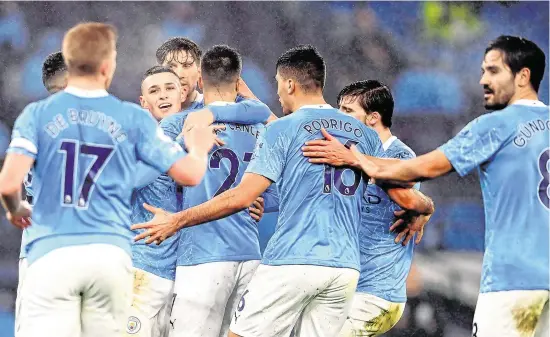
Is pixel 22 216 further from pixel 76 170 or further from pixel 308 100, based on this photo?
pixel 308 100

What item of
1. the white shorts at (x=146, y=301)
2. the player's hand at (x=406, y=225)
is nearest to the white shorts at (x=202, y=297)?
the white shorts at (x=146, y=301)

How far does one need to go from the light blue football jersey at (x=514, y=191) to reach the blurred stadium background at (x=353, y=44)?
497cm

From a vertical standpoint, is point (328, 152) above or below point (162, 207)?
above

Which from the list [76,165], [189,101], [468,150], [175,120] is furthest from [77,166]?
[189,101]

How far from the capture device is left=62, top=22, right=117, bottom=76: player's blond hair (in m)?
4.64

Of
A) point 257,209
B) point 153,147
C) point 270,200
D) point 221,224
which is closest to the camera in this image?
point 153,147

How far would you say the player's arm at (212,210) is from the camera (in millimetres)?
5332

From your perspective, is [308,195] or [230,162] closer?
[308,195]

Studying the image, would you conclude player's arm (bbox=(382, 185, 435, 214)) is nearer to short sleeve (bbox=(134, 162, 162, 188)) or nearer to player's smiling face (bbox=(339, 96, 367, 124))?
player's smiling face (bbox=(339, 96, 367, 124))

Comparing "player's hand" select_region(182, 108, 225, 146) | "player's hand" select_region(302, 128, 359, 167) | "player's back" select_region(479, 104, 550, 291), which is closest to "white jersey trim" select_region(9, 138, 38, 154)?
"player's hand" select_region(182, 108, 225, 146)

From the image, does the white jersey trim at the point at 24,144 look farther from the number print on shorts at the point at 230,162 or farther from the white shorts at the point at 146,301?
the white shorts at the point at 146,301

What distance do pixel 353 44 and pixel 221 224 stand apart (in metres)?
4.50

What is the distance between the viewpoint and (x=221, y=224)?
237 inches

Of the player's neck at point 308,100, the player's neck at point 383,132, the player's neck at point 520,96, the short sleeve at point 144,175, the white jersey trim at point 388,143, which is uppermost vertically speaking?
the player's neck at point 520,96
